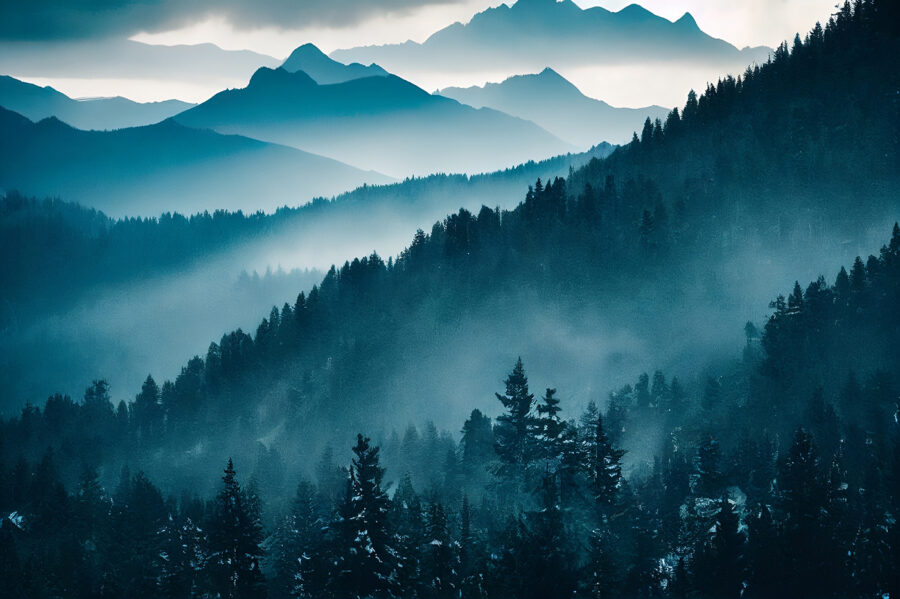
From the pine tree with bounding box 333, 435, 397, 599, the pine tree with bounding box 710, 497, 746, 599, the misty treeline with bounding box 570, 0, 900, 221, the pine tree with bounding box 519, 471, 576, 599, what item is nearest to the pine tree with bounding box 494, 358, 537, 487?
the pine tree with bounding box 519, 471, 576, 599

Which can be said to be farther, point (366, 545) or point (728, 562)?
point (728, 562)

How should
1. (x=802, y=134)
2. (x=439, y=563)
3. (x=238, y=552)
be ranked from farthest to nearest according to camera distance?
(x=802, y=134) → (x=439, y=563) → (x=238, y=552)

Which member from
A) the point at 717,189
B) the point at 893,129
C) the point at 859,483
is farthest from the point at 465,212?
the point at 859,483

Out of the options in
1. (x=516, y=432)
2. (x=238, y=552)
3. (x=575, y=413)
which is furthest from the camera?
(x=575, y=413)

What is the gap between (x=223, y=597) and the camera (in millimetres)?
58531

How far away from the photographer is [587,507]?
7019cm

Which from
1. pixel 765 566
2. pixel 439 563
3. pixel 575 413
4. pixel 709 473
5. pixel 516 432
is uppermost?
pixel 516 432

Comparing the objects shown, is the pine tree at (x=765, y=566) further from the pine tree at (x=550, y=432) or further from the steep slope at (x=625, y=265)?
the steep slope at (x=625, y=265)

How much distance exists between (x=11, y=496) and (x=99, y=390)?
242 feet

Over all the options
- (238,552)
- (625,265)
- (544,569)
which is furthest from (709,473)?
(625,265)

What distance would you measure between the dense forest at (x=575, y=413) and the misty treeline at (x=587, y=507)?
31 cm

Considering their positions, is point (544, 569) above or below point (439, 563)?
above

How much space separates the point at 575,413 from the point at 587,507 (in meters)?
56.7

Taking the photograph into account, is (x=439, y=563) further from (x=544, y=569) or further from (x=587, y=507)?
(x=587, y=507)
